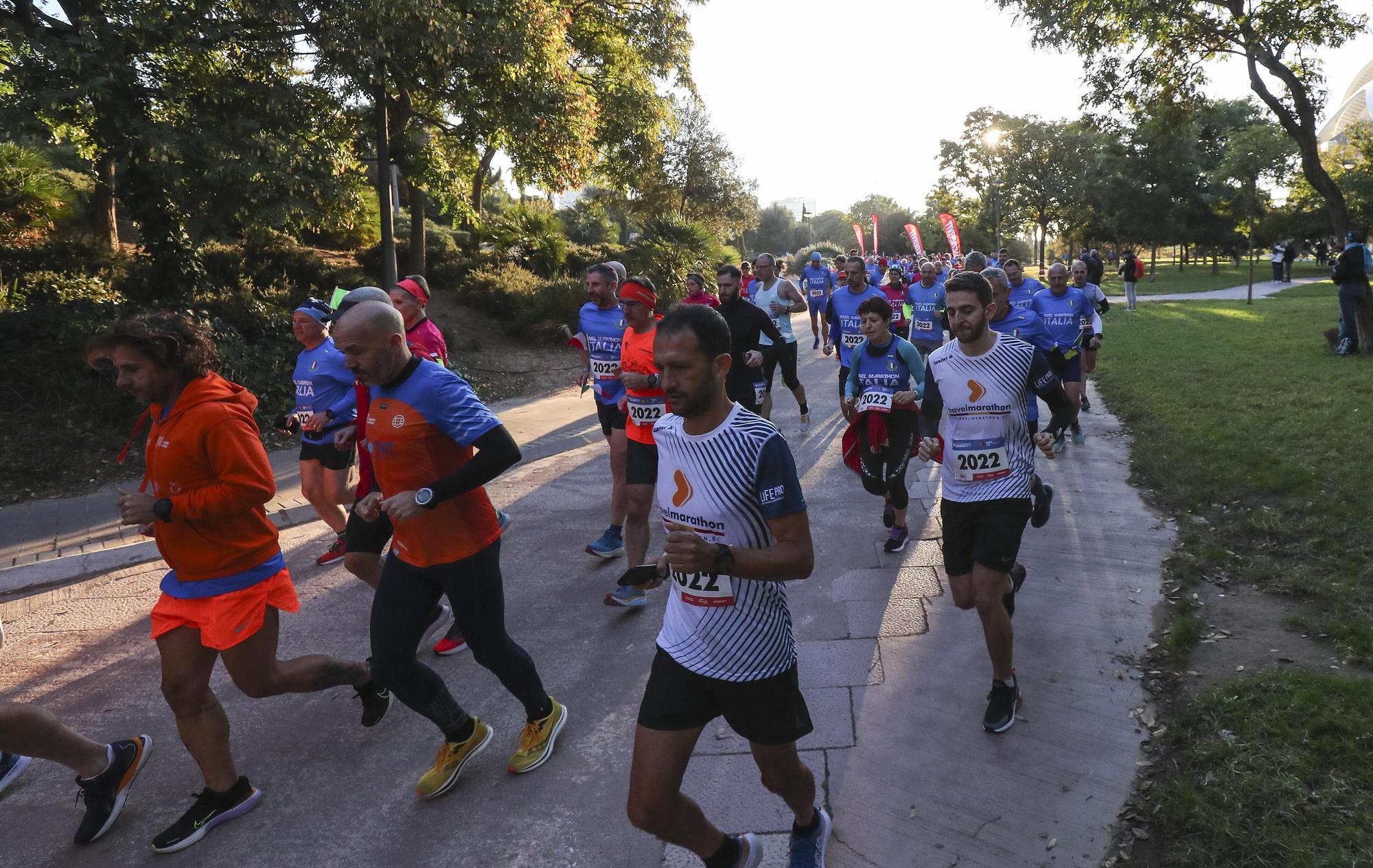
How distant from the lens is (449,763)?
145 inches

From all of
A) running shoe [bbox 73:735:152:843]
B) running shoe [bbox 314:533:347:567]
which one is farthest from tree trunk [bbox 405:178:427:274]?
running shoe [bbox 73:735:152:843]

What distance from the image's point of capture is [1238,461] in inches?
313

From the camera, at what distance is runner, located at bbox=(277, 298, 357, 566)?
601 centimetres

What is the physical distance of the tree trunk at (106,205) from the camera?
15.0 m

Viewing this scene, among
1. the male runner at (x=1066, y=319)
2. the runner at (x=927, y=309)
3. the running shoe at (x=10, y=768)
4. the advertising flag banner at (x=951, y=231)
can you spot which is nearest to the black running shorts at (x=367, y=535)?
the running shoe at (x=10, y=768)

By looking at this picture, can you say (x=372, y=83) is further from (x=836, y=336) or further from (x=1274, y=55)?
(x=1274, y=55)

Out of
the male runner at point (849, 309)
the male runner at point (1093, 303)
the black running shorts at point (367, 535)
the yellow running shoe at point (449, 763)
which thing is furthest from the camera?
the male runner at point (1093, 303)

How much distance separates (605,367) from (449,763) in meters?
3.48

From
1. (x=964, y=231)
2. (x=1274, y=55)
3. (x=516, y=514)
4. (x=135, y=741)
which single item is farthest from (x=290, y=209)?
(x=964, y=231)

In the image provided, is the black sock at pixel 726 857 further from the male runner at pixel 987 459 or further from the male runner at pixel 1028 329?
the male runner at pixel 1028 329

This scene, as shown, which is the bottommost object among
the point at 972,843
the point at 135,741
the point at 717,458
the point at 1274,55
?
the point at 972,843

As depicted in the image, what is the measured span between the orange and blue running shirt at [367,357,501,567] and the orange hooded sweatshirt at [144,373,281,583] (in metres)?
0.43

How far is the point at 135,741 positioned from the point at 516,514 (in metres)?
4.33

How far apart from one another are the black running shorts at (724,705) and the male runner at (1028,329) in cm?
208
